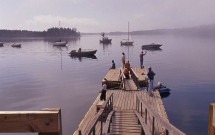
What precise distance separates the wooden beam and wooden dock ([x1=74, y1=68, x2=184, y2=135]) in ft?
8.21

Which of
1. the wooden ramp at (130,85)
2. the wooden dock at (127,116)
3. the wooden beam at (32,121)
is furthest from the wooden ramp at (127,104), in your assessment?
the wooden beam at (32,121)

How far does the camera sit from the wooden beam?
80.0 inches

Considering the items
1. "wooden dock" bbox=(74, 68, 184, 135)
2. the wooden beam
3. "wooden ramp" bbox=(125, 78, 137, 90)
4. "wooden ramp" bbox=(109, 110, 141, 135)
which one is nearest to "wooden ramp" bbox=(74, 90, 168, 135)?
"wooden dock" bbox=(74, 68, 184, 135)

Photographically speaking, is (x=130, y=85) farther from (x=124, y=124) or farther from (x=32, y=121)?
(x=32, y=121)

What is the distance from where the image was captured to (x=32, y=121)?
2059mm

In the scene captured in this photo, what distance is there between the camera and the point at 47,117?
79.9 inches

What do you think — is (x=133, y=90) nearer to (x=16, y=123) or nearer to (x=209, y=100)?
(x=209, y=100)

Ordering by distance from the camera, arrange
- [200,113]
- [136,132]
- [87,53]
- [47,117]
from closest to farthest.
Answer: [47,117], [136,132], [200,113], [87,53]

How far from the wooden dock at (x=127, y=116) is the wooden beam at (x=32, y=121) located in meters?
2.50

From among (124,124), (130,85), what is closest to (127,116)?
(124,124)

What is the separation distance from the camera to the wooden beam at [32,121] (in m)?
2.03

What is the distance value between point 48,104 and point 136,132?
14856 mm

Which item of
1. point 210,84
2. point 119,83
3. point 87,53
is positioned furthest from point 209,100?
point 87,53

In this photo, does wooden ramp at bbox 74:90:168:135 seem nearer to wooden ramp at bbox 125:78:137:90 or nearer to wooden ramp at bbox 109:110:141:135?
wooden ramp at bbox 109:110:141:135
